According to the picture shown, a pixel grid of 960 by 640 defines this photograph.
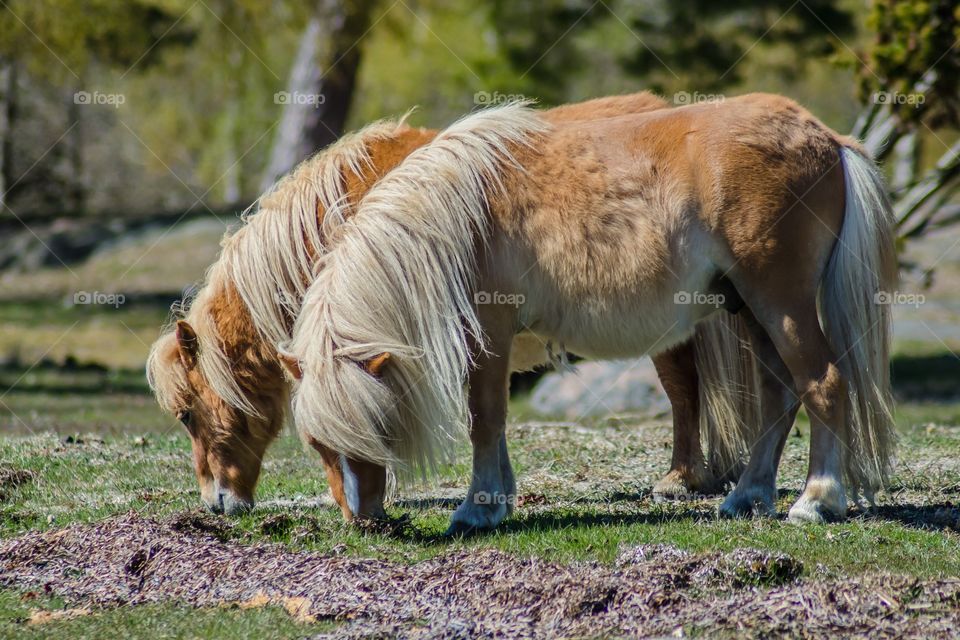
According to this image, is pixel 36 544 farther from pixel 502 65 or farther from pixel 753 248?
pixel 502 65

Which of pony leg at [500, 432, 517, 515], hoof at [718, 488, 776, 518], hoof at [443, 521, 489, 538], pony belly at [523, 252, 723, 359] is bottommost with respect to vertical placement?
hoof at [443, 521, 489, 538]

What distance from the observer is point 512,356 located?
254 inches

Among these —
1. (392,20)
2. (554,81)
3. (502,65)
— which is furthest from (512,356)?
(502,65)

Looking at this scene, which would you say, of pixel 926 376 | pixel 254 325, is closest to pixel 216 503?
pixel 254 325

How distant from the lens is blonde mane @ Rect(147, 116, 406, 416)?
234 inches

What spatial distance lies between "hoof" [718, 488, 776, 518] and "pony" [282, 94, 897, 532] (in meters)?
0.02

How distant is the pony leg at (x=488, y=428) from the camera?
18.8 feet

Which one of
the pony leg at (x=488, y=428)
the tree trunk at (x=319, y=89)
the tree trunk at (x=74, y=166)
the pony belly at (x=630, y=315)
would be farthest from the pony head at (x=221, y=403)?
the tree trunk at (x=74, y=166)

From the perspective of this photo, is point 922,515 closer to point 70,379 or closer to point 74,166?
point 70,379

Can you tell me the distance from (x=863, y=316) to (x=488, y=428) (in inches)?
78.1

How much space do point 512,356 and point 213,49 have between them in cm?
1166

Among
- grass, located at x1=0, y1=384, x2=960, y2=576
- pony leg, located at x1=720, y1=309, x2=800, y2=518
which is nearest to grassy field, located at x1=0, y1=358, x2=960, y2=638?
grass, located at x1=0, y1=384, x2=960, y2=576

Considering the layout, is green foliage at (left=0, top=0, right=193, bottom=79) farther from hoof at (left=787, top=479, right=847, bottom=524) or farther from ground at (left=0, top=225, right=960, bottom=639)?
hoof at (left=787, top=479, right=847, bottom=524)

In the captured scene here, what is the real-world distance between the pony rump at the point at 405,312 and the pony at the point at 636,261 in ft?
0.04
